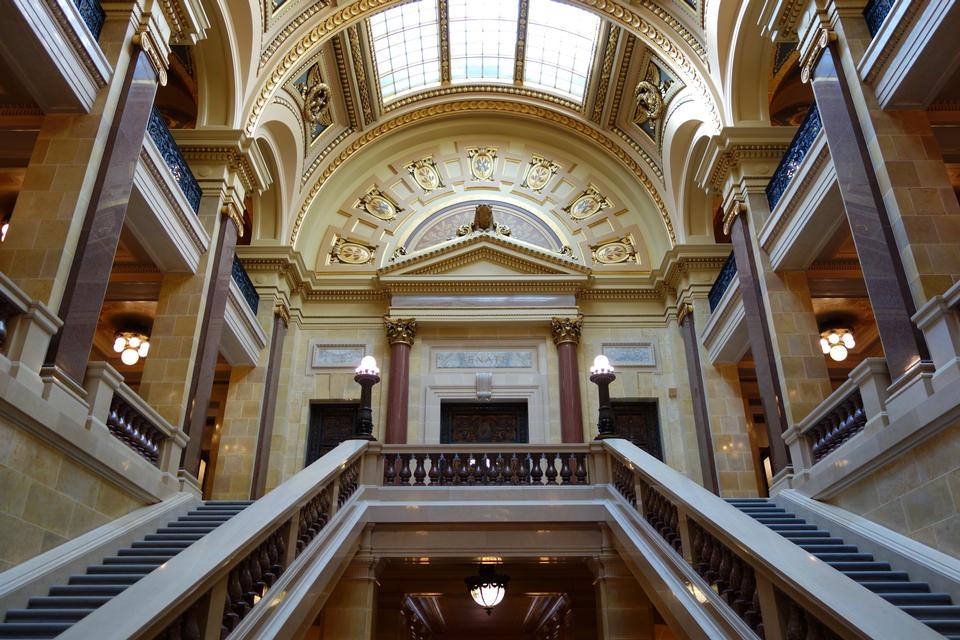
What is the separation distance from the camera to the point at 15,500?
543cm

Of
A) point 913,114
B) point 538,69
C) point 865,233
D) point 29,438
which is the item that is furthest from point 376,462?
point 538,69

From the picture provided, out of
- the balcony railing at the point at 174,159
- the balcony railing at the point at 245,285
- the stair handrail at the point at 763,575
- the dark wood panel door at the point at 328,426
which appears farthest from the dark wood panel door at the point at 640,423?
the balcony railing at the point at 174,159

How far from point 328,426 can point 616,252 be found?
7260 millimetres

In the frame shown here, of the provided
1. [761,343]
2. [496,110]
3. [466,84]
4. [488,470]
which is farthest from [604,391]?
[466,84]

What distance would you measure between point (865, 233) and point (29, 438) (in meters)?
7.82

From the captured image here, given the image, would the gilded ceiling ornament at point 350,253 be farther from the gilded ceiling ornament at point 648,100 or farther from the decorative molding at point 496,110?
the gilded ceiling ornament at point 648,100

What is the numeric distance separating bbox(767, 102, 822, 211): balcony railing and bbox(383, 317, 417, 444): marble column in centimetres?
725

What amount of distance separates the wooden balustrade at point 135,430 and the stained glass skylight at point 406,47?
998 centimetres

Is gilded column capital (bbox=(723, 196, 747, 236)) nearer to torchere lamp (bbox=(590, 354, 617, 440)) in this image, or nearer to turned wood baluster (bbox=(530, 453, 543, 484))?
torchere lamp (bbox=(590, 354, 617, 440))

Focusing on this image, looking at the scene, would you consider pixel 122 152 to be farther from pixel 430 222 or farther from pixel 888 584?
pixel 430 222

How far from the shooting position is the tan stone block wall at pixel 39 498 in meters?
5.35

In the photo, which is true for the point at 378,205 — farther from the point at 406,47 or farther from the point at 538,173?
the point at 538,173

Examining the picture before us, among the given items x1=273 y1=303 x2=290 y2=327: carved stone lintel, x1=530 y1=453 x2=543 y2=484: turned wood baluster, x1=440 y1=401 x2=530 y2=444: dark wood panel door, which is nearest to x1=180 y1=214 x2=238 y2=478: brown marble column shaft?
x1=273 y1=303 x2=290 y2=327: carved stone lintel

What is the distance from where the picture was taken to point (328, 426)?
47.9ft
